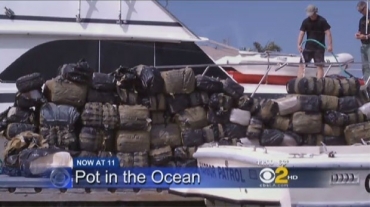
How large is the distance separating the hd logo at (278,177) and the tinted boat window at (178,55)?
3.61 m

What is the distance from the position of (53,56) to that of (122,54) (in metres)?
0.91

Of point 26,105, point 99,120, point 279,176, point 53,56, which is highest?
point 53,56

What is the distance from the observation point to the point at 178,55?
374 inches

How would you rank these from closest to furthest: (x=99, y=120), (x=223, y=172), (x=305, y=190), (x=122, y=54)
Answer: (x=305, y=190), (x=223, y=172), (x=99, y=120), (x=122, y=54)

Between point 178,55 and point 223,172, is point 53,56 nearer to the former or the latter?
point 178,55

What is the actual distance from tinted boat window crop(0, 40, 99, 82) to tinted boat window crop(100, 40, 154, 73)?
0.35ft

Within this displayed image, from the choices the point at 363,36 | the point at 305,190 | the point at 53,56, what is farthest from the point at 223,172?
the point at 363,36

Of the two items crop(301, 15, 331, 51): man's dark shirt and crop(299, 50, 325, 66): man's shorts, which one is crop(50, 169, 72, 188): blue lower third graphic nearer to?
crop(299, 50, 325, 66): man's shorts

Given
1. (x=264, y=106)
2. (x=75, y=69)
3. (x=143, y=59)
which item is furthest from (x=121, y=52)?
(x=264, y=106)

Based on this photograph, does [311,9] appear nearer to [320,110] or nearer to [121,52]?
[320,110]

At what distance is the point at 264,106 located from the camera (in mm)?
8008

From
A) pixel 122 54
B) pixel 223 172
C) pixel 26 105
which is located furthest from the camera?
pixel 122 54

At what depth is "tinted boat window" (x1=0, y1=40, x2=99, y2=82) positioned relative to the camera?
9227 mm

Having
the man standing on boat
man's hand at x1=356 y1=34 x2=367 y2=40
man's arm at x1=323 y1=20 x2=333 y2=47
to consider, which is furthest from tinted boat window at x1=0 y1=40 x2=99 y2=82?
man's hand at x1=356 y1=34 x2=367 y2=40
